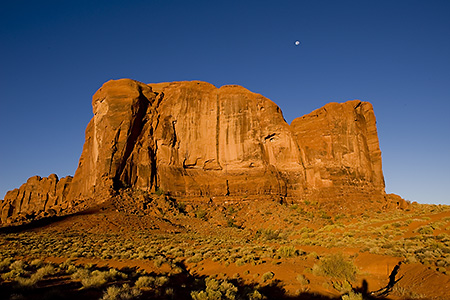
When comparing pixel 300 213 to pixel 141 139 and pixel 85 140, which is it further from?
pixel 85 140

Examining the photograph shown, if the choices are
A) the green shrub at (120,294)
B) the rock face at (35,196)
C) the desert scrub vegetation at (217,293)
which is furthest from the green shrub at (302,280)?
the rock face at (35,196)

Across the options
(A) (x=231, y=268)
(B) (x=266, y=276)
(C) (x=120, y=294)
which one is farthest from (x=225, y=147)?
(C) (x=120, y=294)

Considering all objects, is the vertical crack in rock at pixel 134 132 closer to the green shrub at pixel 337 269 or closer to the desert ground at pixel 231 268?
the desert ground at pixel 231 268

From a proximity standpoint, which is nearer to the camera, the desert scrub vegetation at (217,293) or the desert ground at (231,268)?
the desert scrub vegetation at (217,293)

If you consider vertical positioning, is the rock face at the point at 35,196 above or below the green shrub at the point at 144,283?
above

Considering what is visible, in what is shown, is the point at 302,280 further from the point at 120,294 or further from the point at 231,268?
the point at 120,294

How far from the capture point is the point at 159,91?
6178 centimetres

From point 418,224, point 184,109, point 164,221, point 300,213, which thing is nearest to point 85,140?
point 184,109

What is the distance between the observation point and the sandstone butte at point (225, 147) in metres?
48.9

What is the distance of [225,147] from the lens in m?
56.5

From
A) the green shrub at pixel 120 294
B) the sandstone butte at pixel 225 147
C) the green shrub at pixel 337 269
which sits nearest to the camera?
the green shrub at pixel 120 294

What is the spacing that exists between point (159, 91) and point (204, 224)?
33174 mm

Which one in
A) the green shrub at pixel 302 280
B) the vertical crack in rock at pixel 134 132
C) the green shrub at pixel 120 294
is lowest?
the green shrub at pixel 302 280

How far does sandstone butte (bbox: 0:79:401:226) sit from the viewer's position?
4888 centimetres
